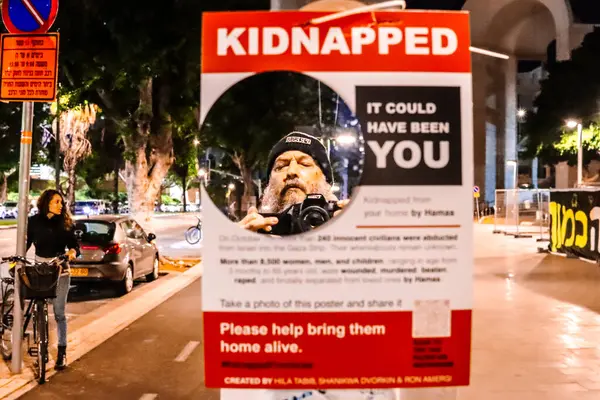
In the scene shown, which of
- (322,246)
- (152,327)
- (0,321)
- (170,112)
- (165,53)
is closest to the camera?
(322,246)

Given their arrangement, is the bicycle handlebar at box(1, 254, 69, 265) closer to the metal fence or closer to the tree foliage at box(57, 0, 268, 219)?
the tree foliage at box(57, 0, 268, 219)

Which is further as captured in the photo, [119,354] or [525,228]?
[525,228]

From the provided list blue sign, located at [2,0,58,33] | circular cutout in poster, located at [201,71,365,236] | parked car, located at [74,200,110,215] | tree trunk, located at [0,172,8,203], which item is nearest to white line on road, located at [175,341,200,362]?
blue sign, located at [2,0,58,33]

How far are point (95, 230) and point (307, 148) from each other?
10.3 metres

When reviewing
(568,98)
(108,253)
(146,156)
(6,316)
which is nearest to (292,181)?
(6,316)

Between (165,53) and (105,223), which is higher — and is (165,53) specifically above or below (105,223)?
above

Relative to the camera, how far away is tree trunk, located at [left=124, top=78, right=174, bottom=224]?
15164 millimetres

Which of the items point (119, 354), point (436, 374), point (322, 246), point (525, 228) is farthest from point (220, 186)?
point (525, 228)

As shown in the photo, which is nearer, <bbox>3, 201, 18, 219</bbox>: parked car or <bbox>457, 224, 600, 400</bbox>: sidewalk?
<bbox>457, 224, 600, 400</bbox>: sidewalk

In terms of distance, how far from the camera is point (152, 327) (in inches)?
350

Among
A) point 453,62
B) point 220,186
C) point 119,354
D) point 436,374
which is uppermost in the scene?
point 453,62

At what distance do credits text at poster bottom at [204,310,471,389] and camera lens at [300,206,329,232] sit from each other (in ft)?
1.17

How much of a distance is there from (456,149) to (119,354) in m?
5.83

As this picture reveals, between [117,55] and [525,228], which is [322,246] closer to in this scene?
[117,55]
